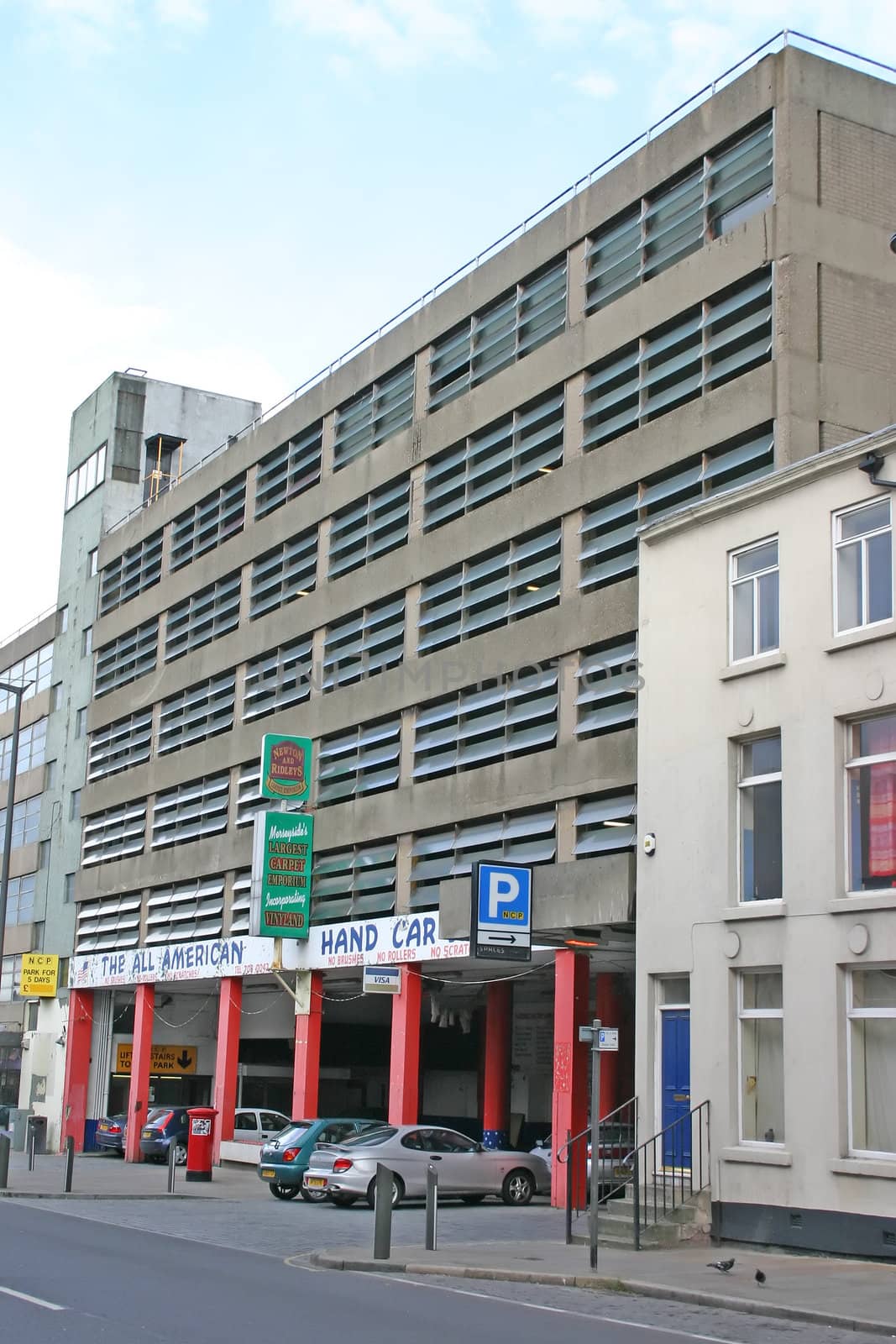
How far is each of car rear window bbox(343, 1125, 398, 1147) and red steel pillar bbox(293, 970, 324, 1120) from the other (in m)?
7.34

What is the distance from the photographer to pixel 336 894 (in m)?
36.7

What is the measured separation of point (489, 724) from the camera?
31.9 m

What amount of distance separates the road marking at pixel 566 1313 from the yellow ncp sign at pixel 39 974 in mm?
33291

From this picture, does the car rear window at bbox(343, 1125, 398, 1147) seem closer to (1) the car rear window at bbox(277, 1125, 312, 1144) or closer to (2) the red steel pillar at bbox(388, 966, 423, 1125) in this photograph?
(1) the car rear window at bbox(277, 1125, 312, 1144)

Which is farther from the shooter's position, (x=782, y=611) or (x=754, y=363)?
(x=754, y=363)

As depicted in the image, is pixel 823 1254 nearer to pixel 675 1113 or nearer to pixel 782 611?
pixel 675 1113

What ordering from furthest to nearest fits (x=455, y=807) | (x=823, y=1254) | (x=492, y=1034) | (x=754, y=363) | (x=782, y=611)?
(x=492, y=1034) < (x=455, y=807) < (x=754, y=363) < (x=782, y=611) < (x=823, y=1254)

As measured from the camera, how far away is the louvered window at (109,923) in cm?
4672

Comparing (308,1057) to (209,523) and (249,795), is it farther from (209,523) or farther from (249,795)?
(209,523)

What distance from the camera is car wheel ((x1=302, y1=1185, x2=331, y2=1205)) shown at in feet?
88.3

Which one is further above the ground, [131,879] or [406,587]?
[406,587]

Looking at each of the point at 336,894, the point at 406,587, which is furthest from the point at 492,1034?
the point at 406,587

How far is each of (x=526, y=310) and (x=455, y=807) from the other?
10431mm

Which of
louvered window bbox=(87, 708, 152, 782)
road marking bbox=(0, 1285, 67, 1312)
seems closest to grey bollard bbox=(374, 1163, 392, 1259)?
road marking bbox=(0, 1285, 67, 1312)
